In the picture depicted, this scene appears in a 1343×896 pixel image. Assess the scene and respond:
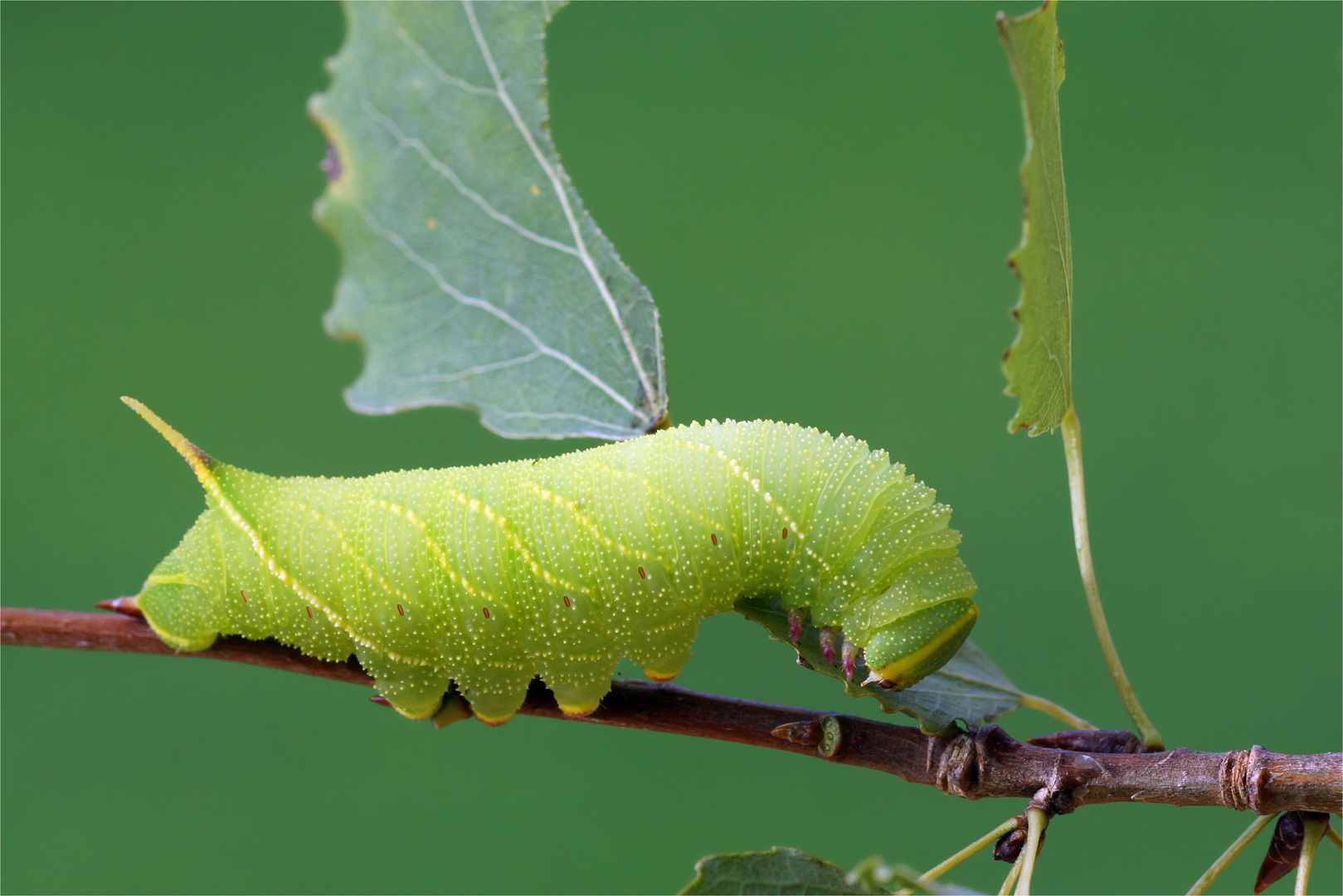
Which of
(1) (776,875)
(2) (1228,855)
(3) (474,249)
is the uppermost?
(3) (474,249)

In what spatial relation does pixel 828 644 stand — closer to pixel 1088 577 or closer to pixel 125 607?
pixel 1088 577

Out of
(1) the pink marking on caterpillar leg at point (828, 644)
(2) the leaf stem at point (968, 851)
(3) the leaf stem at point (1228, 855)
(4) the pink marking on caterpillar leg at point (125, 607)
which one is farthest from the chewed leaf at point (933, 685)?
(4) the pink marking on caterpillar leg at point (125, 607)

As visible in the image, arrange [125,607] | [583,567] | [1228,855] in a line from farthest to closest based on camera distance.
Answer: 1. [125,607]
2. [583,567]
3. [1228,855]

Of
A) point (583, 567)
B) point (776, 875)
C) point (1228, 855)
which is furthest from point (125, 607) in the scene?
point (1228, 855)

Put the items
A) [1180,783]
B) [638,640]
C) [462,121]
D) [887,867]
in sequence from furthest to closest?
[462,121] < [638,640] < [1180,783] < [887,867]

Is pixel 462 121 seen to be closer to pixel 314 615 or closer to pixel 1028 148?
pixel 314 615

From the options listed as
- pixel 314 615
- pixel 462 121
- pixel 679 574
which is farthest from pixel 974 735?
pixel 462 121
